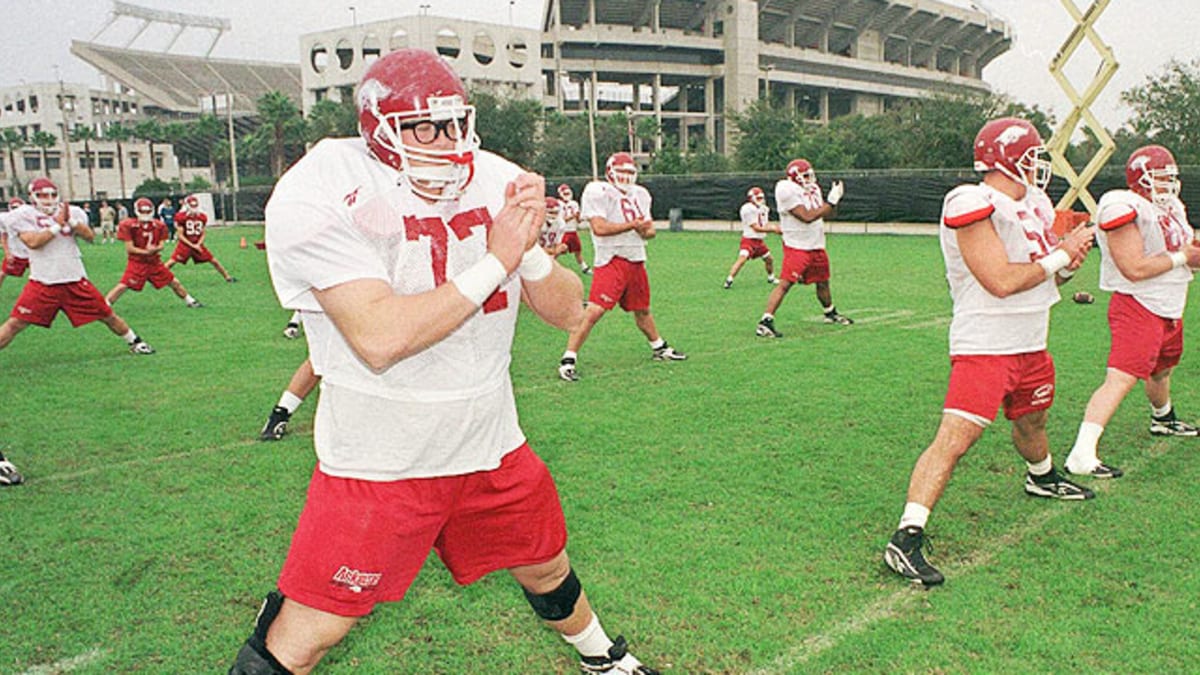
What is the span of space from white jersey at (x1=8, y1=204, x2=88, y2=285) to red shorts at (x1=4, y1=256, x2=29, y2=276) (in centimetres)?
Answer: 709

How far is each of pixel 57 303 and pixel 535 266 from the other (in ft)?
Answer: 29.2

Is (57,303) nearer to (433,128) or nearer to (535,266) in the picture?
(535,266)

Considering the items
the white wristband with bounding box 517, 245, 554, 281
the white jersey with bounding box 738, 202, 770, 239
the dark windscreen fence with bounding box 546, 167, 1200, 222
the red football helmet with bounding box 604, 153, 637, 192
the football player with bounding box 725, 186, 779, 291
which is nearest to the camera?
the white wristband with bounding box 517, 245, 554, 281

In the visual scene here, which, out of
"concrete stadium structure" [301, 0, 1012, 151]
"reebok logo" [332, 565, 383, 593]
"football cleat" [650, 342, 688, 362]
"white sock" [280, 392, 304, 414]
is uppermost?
"concrete stadium structure" [301, 0, 1012, 151]

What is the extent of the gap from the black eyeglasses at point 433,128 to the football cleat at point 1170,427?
5.97m

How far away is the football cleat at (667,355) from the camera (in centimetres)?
986

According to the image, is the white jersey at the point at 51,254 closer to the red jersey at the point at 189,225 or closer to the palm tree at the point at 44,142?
the red jersey at the point at 189,225

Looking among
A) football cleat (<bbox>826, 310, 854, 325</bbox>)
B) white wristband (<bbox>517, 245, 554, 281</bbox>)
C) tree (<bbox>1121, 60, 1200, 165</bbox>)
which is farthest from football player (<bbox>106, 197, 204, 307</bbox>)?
tree (<bbox>1121, 60, 1200, 165</bbox>)

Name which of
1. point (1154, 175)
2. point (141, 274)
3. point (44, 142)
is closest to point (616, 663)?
point (1154, 175)

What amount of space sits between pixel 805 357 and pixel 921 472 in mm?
5426

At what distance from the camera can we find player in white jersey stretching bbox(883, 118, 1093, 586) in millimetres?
4188

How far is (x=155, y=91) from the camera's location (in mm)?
111688

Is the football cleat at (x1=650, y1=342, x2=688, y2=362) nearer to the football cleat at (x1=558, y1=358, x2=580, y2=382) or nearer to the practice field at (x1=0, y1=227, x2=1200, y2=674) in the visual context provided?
the practice field at (x1=0, y1=227, x2=1200, y2=674)

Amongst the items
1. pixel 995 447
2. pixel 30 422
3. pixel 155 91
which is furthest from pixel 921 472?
pixel 155 91
